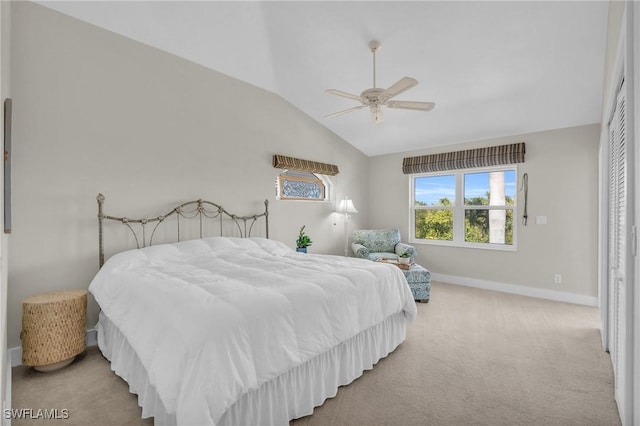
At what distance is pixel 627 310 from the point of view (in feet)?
4.60

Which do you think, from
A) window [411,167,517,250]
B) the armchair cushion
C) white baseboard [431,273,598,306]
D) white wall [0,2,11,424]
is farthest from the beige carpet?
window [411,167,517,250]

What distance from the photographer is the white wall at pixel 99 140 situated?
8.77 ft

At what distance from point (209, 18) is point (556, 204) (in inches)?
189

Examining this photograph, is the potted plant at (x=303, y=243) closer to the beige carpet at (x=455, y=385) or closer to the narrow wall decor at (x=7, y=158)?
the beige carpet at (x=455, y=385)

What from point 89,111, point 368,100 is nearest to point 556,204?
point 368,100

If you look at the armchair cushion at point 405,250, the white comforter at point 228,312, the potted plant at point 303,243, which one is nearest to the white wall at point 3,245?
the white comforter at point 228,312

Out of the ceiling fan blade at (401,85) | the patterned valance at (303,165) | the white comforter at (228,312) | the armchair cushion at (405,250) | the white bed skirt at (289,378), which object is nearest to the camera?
the white comforter at (228,312)

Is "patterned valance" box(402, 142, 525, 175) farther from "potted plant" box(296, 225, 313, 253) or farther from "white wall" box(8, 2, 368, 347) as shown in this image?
"white wall" box(8, 2, 368, 347)

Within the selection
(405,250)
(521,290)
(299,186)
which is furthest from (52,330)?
(521,290)

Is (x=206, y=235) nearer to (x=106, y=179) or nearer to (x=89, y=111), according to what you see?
(x=106, y=179)

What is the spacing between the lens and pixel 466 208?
516 centimetres

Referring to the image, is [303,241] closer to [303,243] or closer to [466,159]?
[303,243]

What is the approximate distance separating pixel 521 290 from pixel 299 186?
3571 mm

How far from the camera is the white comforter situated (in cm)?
140
